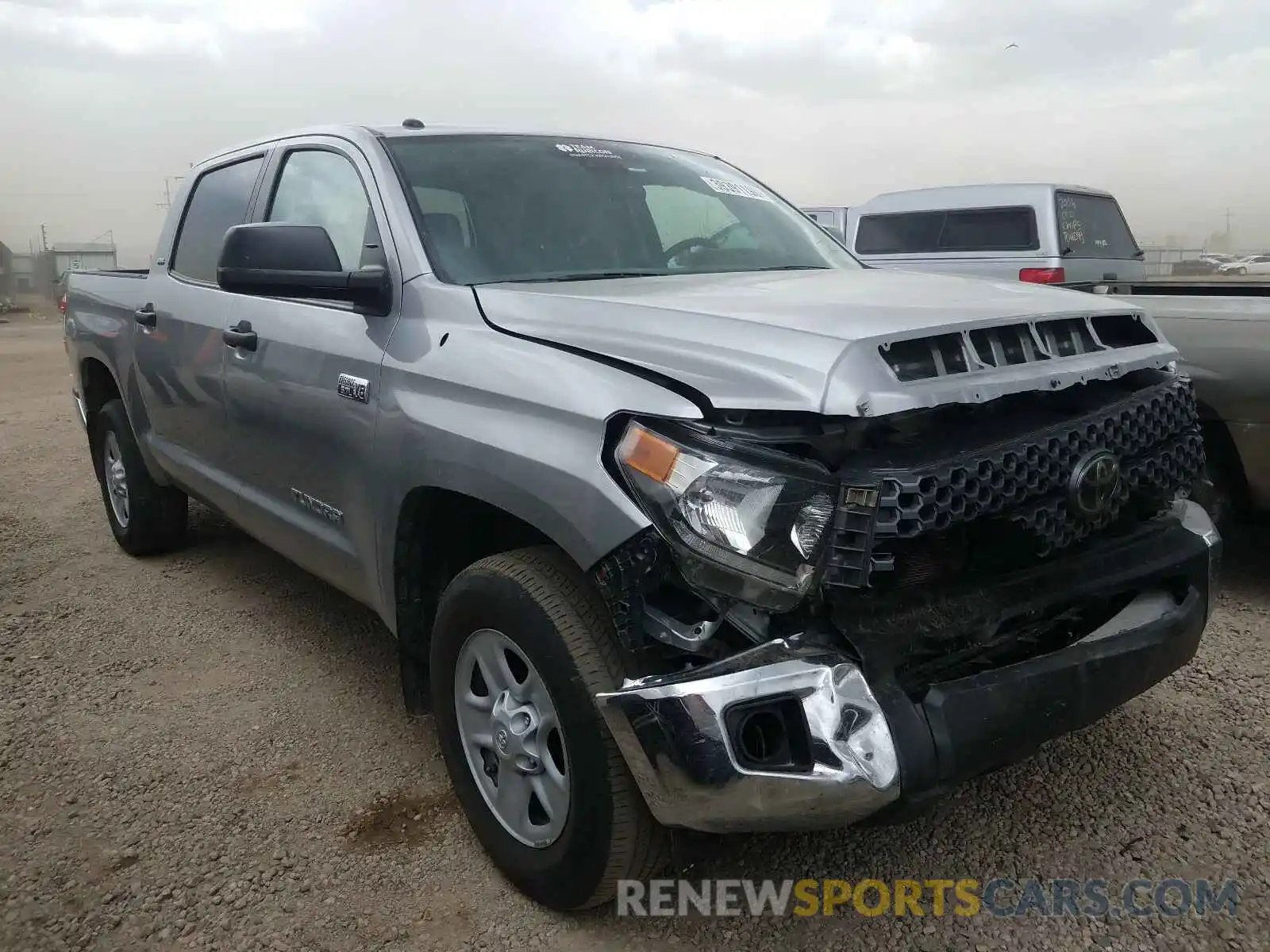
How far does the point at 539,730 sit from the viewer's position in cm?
219

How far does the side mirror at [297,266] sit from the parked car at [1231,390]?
2.57 m

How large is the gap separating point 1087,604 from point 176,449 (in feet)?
11.2

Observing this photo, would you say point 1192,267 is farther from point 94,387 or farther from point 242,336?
point 242,336

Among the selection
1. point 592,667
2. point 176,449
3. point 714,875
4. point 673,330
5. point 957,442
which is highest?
point 673,330

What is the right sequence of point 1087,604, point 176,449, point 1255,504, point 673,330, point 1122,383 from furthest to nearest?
point 176,449 → point 1255,504 → point 1122,383 → point 1087,604 → point 673,330

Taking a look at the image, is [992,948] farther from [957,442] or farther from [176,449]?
[176,449]

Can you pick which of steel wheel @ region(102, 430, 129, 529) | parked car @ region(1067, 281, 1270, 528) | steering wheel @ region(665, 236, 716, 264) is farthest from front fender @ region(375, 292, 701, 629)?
steel wheel @ region(102, 430, 129, 529)

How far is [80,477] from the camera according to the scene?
22.9ft

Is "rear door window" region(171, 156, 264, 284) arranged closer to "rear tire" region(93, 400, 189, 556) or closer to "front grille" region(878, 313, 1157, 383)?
"rear tire" region(93, 400, 189, 556)

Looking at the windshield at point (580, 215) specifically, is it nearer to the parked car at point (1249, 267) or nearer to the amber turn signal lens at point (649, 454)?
the amber turn signal lens at point (649, 454)

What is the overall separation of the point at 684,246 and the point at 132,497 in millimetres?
3108

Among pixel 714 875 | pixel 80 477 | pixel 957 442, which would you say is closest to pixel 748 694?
pixel 957 442

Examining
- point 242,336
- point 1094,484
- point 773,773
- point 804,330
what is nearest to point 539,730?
point 773,773

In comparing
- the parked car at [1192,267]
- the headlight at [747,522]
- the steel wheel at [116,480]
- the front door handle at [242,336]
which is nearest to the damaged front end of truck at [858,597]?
the headlight at [747,522]
